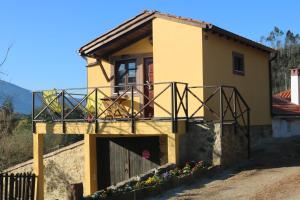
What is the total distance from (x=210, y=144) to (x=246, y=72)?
4.93 meters

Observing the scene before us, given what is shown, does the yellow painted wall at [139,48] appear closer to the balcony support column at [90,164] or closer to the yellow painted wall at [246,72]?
the yellow painted wall at [246,72]

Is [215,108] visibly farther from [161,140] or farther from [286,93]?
[286,93]

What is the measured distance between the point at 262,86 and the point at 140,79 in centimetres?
499

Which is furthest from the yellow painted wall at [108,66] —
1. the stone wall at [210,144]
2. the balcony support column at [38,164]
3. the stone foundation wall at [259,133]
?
the stone foundation wall at [259,133]

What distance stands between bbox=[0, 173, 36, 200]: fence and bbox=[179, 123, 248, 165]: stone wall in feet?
15.5

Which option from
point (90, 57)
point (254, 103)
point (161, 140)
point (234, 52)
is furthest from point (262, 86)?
point (90, 57)

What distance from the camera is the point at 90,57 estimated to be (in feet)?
63.1

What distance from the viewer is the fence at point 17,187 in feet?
47.3

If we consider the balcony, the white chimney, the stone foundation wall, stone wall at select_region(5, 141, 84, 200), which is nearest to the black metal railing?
the balcony

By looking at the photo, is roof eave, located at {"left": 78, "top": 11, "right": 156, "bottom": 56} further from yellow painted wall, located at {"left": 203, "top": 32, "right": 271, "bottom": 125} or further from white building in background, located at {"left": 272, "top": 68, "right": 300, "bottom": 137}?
white building in background, located at {"left": 272, "top": 68, "right": 300, "bottom": 137}

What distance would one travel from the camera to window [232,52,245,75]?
17.8 metres

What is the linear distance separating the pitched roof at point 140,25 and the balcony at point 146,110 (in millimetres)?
1774

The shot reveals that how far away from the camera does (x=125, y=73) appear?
18531 millimetres

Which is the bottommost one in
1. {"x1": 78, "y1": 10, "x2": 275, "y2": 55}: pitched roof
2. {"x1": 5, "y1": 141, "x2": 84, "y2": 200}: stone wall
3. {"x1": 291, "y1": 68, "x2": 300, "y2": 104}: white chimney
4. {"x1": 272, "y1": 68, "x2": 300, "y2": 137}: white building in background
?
{"x1": 5, "y1": 141, "x2": 84, "y2": 200}: stone wall
